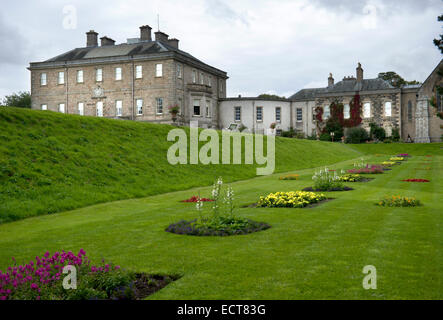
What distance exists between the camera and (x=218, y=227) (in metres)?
10.2

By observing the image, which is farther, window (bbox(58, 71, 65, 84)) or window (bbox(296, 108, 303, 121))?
window (bbox(296, 108, 303, 121))

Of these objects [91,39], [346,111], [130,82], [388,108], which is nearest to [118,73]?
[130,82]

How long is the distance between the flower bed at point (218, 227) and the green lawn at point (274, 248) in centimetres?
34

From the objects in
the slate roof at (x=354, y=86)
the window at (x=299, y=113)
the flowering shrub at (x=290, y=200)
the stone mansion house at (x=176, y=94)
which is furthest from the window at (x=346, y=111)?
the flowering shrub at (x=290, y=200)

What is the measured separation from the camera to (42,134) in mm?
21531

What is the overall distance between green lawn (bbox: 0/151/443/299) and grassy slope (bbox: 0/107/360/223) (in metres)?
2.00

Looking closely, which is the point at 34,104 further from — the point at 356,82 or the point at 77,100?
the point at 356,82

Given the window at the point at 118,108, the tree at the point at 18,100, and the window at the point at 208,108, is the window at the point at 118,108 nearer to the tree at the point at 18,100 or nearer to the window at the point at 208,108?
the window at the point at 208,108

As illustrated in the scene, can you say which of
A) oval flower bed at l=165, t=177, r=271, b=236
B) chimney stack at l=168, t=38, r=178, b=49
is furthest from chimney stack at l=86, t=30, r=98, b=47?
oval flower bed at l=165, t=177, r=271, b=236

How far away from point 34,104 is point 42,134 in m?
42.4

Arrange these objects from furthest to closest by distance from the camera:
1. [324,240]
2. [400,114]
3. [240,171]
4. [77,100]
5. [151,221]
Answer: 1. [400,114]
2. [77,100]
3. [240,171]
4. [151,221]
5. [324,240]

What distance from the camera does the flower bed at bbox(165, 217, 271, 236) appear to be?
1004cm

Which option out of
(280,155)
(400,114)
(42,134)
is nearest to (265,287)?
(42,134)

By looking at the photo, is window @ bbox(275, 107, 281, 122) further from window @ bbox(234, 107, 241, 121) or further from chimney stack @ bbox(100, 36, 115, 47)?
chimney stack @ bbox(100, 36, 115, 47)
